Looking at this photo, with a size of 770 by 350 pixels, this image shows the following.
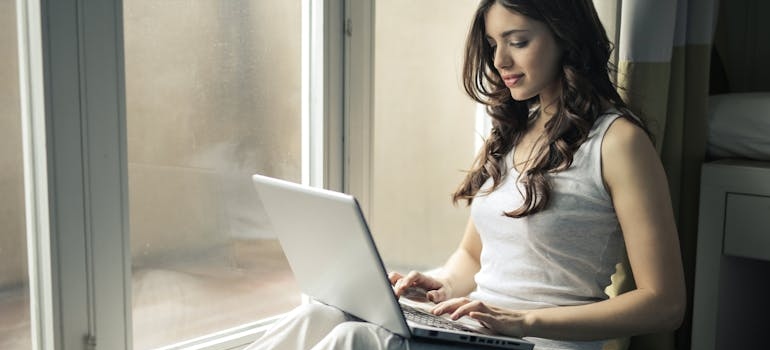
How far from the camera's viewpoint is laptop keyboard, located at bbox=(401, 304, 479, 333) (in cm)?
116

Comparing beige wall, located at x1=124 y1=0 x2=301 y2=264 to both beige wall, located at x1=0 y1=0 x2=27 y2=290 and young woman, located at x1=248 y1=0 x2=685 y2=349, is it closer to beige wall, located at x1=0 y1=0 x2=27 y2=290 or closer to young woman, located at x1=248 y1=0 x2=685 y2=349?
beige wall, located at x1=0 y1=0 x2=27 y2=290

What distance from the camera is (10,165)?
1.25m

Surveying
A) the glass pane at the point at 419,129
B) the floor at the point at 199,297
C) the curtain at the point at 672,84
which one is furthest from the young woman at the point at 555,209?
the glass pane at the point at 419,129

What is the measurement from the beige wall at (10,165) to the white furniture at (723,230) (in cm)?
125

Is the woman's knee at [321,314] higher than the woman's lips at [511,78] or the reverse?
the reverse

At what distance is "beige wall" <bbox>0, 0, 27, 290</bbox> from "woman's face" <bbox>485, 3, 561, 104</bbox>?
78cm

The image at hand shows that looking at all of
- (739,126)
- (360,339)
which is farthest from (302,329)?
(739,126)

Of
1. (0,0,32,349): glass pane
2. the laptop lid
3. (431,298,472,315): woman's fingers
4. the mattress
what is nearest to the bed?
the mattress

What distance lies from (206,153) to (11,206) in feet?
1.27

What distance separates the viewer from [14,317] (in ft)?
4.25

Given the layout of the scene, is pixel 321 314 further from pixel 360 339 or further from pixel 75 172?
pixel 75 172

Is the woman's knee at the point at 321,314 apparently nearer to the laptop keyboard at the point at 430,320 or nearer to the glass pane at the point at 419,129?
the laptop keyboard at the point at 430,320

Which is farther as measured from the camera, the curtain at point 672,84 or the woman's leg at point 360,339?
the curtain at point 672,84

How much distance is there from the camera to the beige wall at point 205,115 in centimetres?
142
